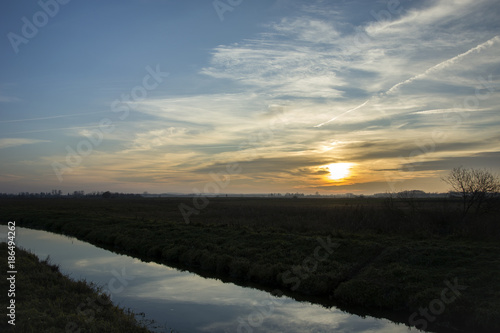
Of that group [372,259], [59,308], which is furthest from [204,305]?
[372,259]

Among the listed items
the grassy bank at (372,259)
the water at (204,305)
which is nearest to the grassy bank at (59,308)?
the water at (204,305)

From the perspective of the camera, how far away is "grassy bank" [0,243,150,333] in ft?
29.1

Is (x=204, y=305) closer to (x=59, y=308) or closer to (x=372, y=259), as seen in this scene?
(x=59, y=308)

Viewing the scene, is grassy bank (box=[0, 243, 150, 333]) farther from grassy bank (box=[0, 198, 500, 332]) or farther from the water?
grassy bank (box=[0, 198, 500, 332])

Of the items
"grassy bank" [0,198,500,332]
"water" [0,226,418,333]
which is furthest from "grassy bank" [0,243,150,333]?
"grassy bank" [0,198,500,332]

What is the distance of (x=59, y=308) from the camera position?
10.4 metres

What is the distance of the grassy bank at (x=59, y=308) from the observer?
8.87 meters

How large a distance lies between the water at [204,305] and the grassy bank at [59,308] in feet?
5.05

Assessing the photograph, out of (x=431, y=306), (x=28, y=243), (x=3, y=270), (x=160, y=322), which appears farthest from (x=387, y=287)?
(x=28, y=243)

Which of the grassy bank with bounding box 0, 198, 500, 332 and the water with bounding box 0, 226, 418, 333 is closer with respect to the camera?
the water with bounding box 0, 226, 418, 333

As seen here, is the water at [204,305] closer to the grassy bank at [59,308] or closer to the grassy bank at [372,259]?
the grassy bank at [372,259]

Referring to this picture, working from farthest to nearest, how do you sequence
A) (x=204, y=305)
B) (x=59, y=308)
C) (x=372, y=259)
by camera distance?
1. (x=372, y=259)
2. (x=204, y=305)
3. (x=59, y=308)

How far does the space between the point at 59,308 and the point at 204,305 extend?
5.26 meters

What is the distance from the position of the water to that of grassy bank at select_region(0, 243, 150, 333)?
1541 millimetres
